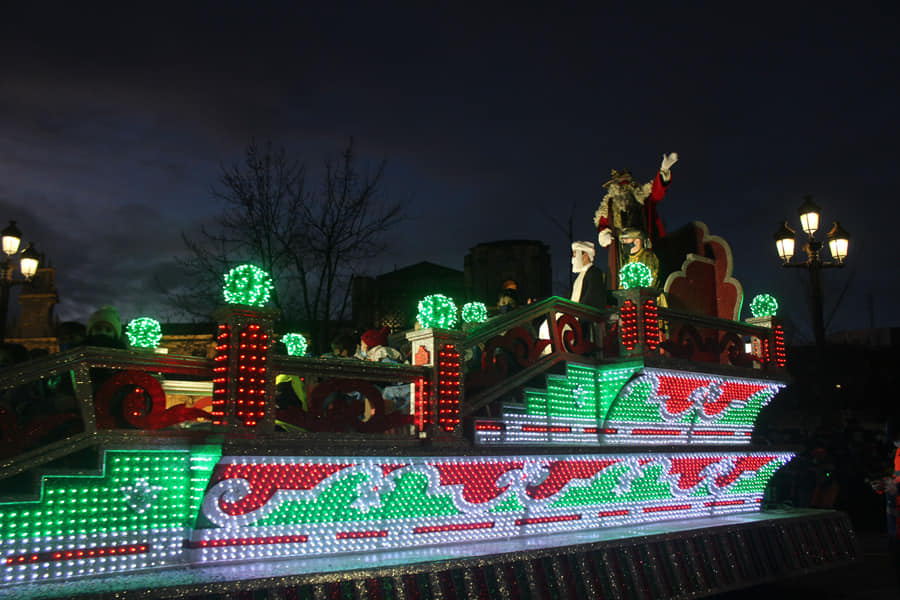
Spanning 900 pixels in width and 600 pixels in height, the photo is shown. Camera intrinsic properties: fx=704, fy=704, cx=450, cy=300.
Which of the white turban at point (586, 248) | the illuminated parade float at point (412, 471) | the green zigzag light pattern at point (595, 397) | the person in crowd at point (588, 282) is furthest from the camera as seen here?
the white turban at point (586, 248)

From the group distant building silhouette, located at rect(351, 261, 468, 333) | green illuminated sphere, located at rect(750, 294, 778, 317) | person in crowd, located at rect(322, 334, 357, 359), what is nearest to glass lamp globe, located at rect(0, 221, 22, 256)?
person in crowd, located at rect(322, 334, 357, 359)

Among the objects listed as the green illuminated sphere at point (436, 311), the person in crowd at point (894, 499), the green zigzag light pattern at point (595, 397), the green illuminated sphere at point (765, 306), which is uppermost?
the green illuminated sphere at point (765, 306)

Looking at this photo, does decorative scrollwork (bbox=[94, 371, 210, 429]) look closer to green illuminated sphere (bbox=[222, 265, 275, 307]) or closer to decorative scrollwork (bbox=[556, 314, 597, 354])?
green illuminated sphere (bbox=[222, 265, 275, 307])

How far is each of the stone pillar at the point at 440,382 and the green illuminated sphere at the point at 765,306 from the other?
6407 millimetres

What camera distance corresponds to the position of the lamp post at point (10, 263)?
12.8 metres

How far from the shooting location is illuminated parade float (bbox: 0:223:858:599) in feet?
18.1

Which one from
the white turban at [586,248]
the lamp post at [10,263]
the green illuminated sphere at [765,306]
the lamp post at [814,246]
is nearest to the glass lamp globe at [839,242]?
the lamp post at [814,246]

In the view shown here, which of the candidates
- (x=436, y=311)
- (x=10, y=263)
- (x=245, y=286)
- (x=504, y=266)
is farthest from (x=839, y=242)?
(x=504, y=266)

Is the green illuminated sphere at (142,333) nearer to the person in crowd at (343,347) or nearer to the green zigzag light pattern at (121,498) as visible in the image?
the person in crowd at (343,347)

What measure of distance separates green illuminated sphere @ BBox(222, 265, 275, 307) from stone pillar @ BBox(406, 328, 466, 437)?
1871 millimetres

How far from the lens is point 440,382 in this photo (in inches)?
296

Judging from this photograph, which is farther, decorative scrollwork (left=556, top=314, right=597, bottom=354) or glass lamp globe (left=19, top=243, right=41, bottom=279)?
glass lamp globe (left=19, top=243, right=41, bottom=279)

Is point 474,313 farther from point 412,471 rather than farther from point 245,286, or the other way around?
point 245,286

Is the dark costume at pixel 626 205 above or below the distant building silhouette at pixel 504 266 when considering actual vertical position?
below
